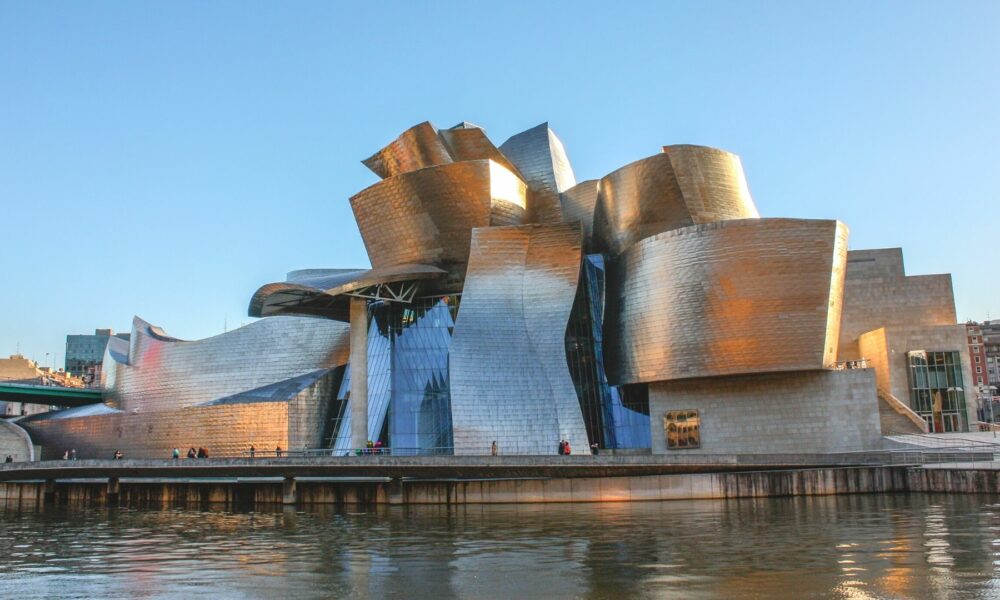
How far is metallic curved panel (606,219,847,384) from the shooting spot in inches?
1321

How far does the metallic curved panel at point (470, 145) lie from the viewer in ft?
135

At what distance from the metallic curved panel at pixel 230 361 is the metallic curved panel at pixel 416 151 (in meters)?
9.37

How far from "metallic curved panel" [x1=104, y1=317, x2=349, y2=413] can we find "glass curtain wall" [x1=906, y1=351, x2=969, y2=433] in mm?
28063

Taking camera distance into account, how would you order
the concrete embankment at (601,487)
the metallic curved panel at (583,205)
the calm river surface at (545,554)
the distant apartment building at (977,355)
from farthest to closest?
1. the distant apartment building at (977,355)
2. the metallic curved panel at (583,205)
3. the concrete embankment at (601,487)
4. the calm river surface at (545,554)

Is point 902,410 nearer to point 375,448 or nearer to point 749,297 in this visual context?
point 749,297

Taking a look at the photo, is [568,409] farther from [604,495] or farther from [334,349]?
[334,349]

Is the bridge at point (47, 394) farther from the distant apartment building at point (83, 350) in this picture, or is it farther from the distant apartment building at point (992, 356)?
the distant apartment building at point (992, 356)

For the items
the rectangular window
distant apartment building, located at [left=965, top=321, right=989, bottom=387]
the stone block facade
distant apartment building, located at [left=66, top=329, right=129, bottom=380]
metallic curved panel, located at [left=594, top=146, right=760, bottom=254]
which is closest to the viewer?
the stone block facade

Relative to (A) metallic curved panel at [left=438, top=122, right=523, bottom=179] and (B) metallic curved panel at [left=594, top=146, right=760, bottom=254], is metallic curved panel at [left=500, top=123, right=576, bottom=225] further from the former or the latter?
(B) metallic curved panel at [left=594, top=146, right=760, bottom=254]

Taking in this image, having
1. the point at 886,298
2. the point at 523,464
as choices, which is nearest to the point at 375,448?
the point at 523,464

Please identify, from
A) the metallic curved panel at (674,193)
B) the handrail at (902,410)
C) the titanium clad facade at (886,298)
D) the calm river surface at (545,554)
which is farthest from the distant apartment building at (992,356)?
the calm river surface at (545,554)

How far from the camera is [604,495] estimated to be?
27.9 meters

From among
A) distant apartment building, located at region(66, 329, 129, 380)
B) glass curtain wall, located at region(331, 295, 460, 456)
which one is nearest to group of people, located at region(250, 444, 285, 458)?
glass curtain wall, located at region(331, 295, 460, 456)

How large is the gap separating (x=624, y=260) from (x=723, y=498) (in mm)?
13887
